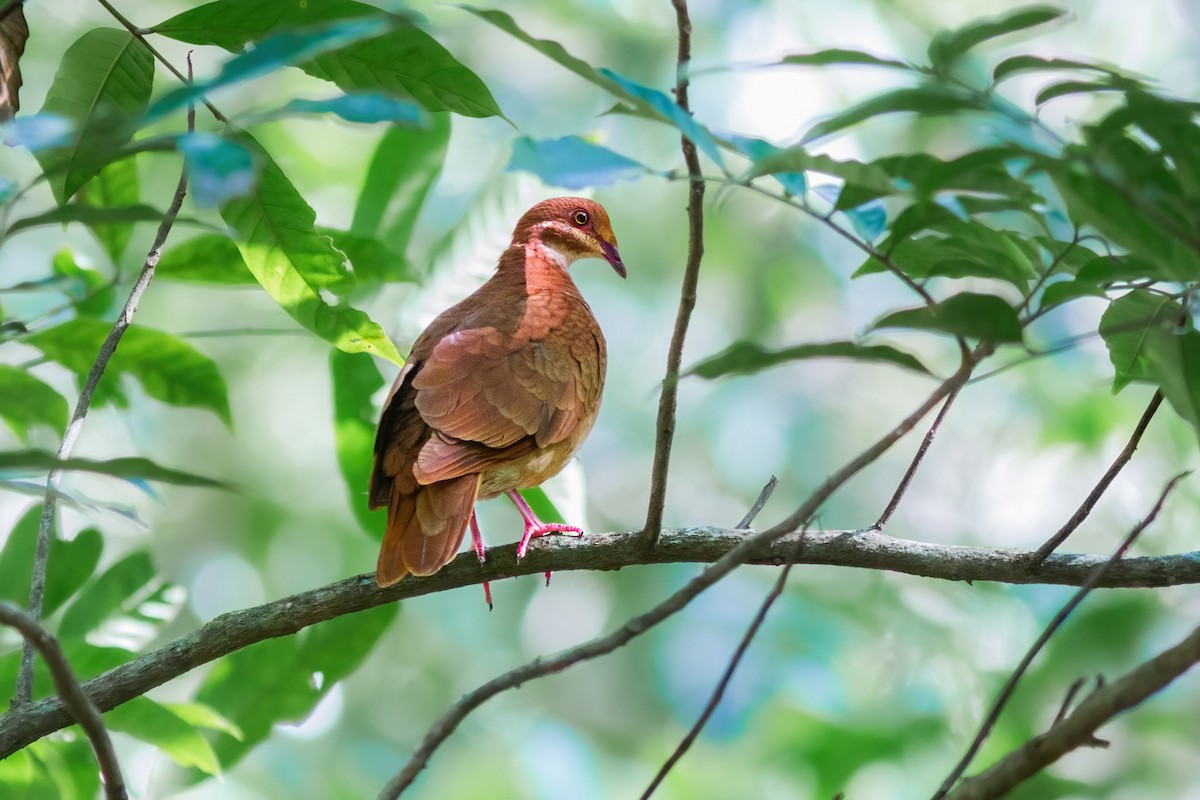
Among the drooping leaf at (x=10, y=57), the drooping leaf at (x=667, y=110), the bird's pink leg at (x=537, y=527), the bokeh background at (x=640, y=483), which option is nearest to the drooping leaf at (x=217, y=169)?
the drooping leaf at (x=667, y=110)

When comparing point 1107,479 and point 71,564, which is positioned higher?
point 71,564

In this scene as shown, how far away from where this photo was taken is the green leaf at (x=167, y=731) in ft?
7.98

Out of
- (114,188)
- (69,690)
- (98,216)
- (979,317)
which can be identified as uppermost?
(114,188)

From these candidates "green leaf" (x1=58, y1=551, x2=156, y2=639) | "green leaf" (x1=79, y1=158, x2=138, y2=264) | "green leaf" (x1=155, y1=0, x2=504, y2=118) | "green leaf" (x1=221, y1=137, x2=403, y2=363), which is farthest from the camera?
"green leaf" (x1=58, y1=551, x2=156, y2=639)

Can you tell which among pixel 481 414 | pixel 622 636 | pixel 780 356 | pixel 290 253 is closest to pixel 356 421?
pixel 481 414

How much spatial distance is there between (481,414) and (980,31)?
1.90 meters

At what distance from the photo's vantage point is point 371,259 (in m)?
2.86

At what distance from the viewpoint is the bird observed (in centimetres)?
280

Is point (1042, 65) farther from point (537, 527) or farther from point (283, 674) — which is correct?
point (283, 674)

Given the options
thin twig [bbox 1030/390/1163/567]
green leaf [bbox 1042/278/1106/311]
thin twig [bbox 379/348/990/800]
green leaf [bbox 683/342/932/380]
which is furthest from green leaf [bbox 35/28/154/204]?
thin twig [bbox 1030/390/1163/567]

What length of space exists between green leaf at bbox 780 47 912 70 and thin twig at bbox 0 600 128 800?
1.06 m

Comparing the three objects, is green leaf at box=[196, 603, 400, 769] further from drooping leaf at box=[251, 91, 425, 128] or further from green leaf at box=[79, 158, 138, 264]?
drooping leaf at box=[251, 91, 425, 128]

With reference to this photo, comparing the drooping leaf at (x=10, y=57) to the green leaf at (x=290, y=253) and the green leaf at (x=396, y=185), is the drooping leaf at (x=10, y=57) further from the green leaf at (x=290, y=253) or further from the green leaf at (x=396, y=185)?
the green leaf at (x=396, y=185)

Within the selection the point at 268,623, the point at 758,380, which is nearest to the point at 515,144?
the point at 268,623
